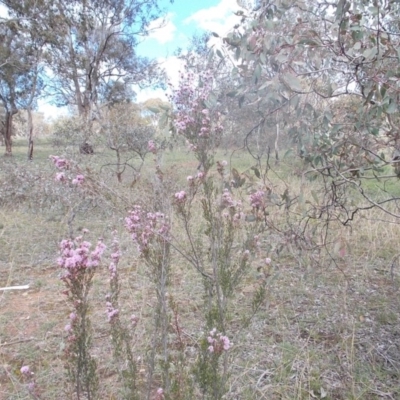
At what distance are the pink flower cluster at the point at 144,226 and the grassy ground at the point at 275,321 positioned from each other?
3.6 inches

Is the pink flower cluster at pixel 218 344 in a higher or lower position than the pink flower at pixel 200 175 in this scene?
lower

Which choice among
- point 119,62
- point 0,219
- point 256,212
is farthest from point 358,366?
point 119,62

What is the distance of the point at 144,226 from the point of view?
1246 millimetres

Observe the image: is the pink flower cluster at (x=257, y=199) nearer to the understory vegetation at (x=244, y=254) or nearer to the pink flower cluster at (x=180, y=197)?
the understory vegetation at (x=244, y=254)

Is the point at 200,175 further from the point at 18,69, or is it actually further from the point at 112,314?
the point at 18,69

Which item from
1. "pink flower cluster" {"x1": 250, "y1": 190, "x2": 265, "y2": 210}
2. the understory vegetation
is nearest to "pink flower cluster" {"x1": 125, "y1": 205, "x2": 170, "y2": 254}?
the understory vegetation

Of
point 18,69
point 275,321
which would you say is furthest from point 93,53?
point 275,321

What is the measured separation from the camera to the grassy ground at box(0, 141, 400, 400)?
161 centimetres

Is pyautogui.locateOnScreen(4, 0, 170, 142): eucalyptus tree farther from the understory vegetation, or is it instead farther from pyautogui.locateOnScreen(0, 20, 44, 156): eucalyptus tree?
the understory vegetation

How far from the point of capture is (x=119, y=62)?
591 inches

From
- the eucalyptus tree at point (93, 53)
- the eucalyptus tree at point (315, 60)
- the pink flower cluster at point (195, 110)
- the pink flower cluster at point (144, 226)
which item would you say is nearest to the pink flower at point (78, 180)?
the pink flower cluster at point (144, 226)

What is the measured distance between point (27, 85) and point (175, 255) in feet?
45.4

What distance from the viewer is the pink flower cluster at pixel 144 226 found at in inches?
47.8

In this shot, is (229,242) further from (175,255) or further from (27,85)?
(27,85)
